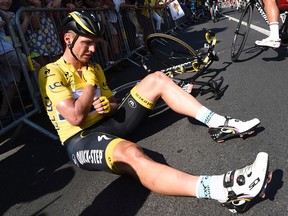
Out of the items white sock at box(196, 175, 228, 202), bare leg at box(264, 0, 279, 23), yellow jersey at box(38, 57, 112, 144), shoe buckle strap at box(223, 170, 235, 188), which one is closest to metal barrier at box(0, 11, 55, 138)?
yellow jersey at box(38, 57, 112, 144)

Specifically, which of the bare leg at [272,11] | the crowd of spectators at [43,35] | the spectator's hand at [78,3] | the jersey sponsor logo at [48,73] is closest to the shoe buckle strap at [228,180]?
the jersey sponsor logo at [48,73]

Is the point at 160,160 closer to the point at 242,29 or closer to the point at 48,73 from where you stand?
the point at 48,73

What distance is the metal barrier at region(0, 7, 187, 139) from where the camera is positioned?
3.94 meters

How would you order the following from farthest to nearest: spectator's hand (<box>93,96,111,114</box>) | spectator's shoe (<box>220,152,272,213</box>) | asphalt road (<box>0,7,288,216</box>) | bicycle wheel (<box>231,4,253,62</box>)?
bicycle wheel (<box>231,4,253,62</box>)
spectator's hand (<box>93,96,111,114</box>)
asphalt road (<box>0,7,288,216</box>)
spectator's shoe (<box>220,152,272,213</box>)

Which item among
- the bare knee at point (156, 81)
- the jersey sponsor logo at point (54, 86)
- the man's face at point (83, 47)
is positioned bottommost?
the bare knee at point (156, 81)

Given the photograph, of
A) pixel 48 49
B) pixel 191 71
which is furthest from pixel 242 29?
pixel 48 49

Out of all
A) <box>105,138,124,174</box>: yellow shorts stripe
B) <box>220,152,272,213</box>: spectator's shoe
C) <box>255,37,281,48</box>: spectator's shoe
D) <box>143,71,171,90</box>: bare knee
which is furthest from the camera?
<box>255,37,281,48</box>: spectator's shoe

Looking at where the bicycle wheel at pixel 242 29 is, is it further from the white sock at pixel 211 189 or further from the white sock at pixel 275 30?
the white sock at pixel 211 189

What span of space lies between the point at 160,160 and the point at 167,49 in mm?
3031

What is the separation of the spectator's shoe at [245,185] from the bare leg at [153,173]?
218 mm

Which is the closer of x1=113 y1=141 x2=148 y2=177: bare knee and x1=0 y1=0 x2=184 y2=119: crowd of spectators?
x1=113 y1=141 x2=148 y2=177: bare knee

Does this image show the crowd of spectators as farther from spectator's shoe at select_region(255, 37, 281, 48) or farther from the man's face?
spectator's shoe at select_region(255, 37, 281, 48)

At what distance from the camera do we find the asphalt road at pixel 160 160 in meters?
2.17

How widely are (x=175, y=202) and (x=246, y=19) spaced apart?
14.0ft
